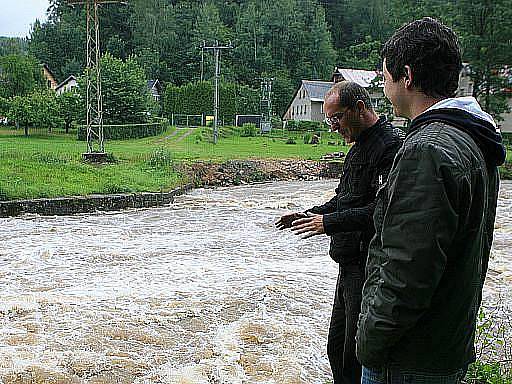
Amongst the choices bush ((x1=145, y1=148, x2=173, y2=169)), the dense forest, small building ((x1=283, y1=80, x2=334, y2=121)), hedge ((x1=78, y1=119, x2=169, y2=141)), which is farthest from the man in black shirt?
the dense forest

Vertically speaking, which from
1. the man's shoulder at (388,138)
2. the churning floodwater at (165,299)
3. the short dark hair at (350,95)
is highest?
the short dark hair at (350,95)

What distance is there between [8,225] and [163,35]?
69751 millimetres

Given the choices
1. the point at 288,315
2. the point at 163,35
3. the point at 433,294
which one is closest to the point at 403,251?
the point at 433,294

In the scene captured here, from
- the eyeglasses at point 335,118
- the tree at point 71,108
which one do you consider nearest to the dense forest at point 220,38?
the tree at point 71,108

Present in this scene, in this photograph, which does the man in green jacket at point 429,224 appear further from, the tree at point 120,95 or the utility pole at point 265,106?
the utility pole at point 265,106

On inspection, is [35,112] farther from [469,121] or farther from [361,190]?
[469,121]

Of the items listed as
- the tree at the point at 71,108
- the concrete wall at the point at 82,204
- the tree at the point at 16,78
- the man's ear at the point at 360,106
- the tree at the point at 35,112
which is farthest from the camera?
the tree at the point at 16,78

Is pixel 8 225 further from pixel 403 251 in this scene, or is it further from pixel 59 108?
pixel 59 108

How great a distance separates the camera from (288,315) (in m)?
7.92

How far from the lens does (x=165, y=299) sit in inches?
339

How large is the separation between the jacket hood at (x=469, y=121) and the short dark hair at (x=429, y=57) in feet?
0.24

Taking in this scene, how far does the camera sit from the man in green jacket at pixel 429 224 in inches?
74.4

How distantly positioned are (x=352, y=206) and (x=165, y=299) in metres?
5.63

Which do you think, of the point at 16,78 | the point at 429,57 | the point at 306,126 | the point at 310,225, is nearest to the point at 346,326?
the point at 310,225
